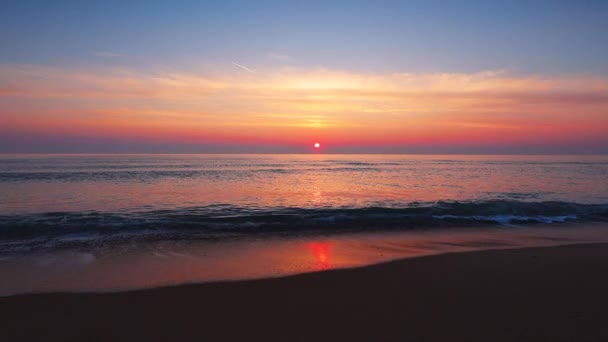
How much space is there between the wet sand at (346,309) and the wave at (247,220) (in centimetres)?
544

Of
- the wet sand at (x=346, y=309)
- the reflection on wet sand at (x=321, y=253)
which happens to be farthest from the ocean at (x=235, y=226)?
the wet sand at (x=346, y=309)

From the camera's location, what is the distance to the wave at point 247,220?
11.7 metres

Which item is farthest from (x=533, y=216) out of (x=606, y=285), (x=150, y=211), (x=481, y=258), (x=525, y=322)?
(x=150, y=211)

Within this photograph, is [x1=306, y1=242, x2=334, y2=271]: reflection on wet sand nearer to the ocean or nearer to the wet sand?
the ocean

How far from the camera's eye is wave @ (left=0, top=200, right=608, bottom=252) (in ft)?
38.5

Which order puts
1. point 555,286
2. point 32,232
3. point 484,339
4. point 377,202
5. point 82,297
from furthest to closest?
point 377,202
point 32,232
point 555,286
point 82,297
point 484,339

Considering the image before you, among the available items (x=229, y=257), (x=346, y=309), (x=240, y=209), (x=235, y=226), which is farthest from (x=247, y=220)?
(x=346, y=309)

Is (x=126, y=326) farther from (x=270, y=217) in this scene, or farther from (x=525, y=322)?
(x=270, y=217)

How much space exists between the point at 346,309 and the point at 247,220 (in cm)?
959

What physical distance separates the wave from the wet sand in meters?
5.44

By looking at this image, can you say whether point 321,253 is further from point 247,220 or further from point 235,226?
point 247,220

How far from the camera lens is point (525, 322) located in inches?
200

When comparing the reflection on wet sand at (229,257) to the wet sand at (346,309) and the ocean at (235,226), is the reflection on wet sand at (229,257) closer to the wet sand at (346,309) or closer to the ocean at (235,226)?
the ocean at (235,226)

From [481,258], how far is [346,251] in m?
3.25
